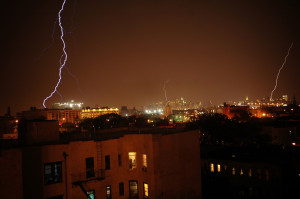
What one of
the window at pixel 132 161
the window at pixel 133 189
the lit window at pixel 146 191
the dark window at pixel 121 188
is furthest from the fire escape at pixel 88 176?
the lit window at pixel 146 191

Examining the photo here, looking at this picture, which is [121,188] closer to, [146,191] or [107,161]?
[146,191]

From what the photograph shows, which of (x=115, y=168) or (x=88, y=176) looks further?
(x=115, y=168)

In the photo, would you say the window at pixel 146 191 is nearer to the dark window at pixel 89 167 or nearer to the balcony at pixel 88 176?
the balcony at pixel 88 176

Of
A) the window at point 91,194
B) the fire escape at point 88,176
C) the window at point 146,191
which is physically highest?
the fire escape at point 88,176

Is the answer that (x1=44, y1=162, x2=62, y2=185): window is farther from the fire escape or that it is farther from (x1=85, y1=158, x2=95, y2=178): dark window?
(x1=85, y1=158, x2=95, y2=178): dark window

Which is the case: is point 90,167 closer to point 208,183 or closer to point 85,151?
point 85,151

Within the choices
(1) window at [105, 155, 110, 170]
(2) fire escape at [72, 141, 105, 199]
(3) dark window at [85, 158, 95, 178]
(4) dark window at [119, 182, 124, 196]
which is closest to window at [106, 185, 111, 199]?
(4) dark window at [119, 182, 124, 196]

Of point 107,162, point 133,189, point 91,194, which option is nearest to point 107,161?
point 107,162

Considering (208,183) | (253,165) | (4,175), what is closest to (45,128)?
(4,175)
